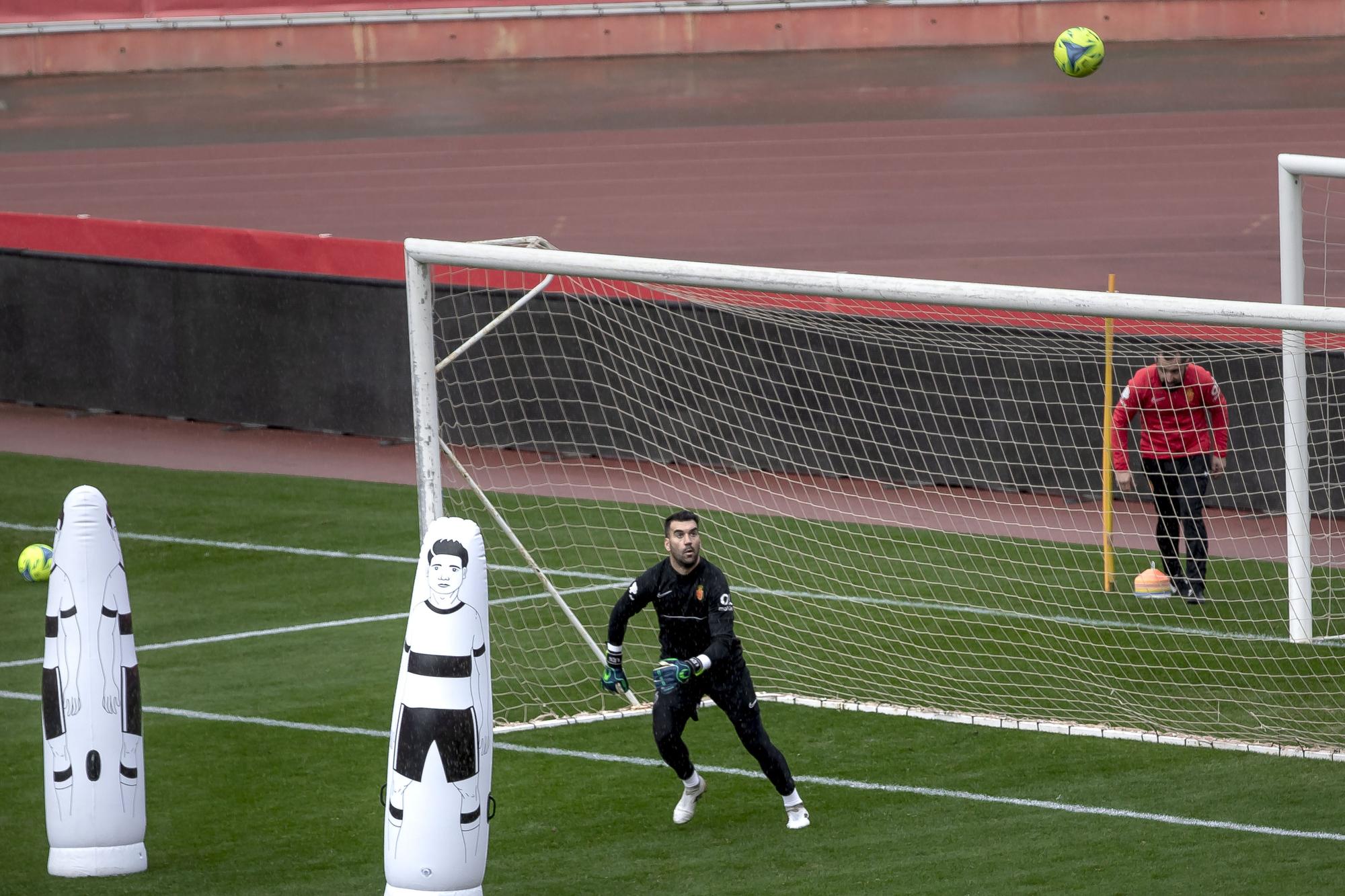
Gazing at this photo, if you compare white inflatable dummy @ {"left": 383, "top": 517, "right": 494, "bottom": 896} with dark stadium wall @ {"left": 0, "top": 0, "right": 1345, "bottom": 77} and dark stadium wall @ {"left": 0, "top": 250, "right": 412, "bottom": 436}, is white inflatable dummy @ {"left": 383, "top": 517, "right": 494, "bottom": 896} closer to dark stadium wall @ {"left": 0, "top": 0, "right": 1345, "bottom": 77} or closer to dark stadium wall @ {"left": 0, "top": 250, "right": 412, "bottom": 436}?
dark stadium wall @ {"left": 0, "top": 250, "right": 412, "bottom": 436}

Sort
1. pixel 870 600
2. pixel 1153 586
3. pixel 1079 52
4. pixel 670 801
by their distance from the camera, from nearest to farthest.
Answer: pixel 670 801 < pixel 1079 52 < pixel 1153 586 < pixel 870 600

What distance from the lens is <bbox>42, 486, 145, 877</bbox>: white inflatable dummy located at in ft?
27.0

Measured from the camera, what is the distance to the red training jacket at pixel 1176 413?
41.5 ft

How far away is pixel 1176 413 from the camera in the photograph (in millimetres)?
12727

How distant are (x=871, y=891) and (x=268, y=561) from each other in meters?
7.45

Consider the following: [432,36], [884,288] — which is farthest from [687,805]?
[432,36]

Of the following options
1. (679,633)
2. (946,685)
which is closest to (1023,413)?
(946,685)

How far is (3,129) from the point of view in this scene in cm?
3250

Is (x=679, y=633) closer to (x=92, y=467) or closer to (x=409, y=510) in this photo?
(x=409, y=510)

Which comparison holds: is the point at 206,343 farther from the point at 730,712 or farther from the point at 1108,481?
the point at 730,712

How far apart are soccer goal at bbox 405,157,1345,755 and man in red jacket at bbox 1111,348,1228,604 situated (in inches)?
11.1

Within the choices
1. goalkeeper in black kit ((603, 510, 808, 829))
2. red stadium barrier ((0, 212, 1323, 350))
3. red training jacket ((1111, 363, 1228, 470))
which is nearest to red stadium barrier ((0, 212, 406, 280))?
red stadium barrier ((0, 212, 1323, 350))

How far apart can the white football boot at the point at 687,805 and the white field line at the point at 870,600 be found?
10.1 ft

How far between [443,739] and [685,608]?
1.83 meters
